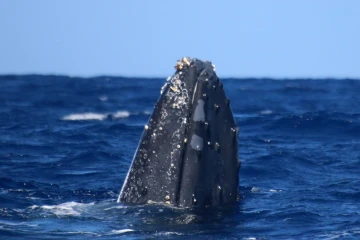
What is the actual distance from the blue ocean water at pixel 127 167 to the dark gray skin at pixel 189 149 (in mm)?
204

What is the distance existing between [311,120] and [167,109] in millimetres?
12374

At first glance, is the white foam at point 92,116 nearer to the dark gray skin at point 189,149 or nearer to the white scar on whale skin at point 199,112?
the dark gray skin at point 189,149

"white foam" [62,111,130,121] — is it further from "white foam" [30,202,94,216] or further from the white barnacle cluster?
the white barnacle cluster

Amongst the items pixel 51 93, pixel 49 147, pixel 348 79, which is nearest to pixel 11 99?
pixel 51 93

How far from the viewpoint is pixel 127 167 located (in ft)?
52.7

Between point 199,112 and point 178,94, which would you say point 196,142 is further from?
point 178,94

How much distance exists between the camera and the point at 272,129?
2206 cm

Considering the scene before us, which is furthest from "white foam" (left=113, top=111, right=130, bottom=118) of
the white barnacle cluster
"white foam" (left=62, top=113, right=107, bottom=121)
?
the white barnacle cluster

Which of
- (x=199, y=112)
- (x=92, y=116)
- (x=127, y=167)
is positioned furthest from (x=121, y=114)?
(x=199, y=112)

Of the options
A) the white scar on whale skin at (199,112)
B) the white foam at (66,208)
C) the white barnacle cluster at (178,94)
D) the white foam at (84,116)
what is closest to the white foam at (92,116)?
the white foam at (84,116)

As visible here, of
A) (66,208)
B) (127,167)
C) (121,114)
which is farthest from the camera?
(121,114)

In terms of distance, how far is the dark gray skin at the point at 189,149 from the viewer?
1066 centimetres

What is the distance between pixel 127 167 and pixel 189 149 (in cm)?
549

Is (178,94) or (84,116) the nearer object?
(178,94)
